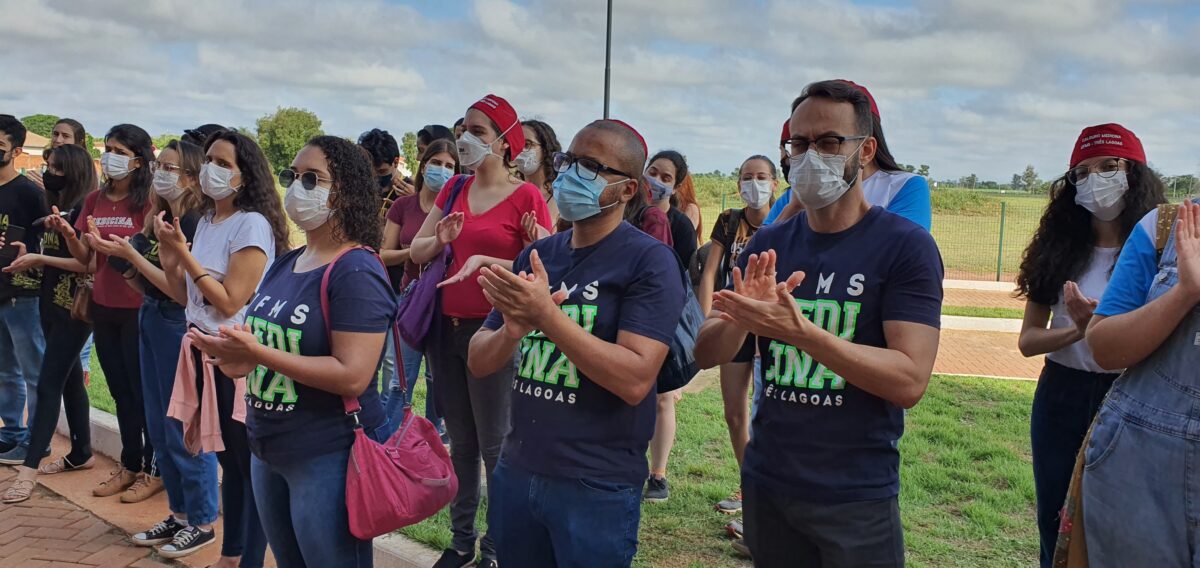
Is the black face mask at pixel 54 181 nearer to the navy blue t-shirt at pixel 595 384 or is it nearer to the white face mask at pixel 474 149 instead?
the white face mask at pixel 474 149

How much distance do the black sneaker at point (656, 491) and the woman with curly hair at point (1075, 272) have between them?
2.15 metres

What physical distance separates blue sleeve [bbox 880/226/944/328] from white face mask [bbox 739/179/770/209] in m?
2.77

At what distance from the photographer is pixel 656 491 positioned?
521 cm

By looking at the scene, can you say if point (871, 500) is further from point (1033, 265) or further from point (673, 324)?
point (1033, 265)

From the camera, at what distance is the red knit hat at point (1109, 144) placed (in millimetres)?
3447

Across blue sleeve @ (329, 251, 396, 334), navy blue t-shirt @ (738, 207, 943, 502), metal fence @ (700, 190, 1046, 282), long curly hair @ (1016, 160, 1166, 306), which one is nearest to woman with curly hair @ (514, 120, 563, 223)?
blue sleeve @ (329, 251, 396, 334)

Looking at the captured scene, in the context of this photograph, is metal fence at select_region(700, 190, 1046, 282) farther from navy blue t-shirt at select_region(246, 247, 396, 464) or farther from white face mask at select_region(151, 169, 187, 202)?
navy blue t-shirt at select_region(246, 247, 396, 464)

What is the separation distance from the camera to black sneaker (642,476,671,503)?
5176 mm

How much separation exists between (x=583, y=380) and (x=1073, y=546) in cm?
139

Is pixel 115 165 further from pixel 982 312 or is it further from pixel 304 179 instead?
pixel 982 312

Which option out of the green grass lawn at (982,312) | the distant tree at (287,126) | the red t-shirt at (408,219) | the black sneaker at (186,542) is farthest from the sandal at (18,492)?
the distant tree at (287,126)

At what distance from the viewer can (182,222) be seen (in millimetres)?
4578

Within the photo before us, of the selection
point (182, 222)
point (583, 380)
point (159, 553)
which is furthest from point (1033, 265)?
point (159, 553)

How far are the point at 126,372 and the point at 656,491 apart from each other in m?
3.29
